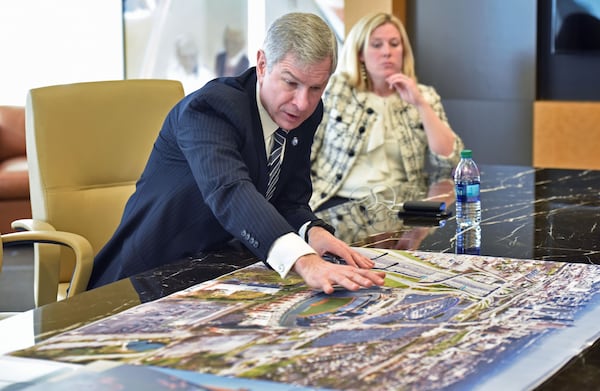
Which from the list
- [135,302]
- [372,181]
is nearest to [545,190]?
[372,181]

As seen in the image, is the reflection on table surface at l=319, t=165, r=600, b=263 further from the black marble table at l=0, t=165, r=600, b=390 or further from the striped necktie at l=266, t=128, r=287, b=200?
the striped necktie at l=266, t=128, r=287, b=200

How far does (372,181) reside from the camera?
3.66 meters

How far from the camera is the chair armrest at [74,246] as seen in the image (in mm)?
2430

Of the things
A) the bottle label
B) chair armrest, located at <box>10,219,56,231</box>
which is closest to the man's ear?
the bottle label

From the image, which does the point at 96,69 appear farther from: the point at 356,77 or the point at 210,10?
the point at 356,77

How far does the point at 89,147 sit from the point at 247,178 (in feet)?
3.20

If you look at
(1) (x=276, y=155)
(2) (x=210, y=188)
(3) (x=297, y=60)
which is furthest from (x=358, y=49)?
(2) (x=210, y=188)

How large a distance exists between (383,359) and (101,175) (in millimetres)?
1656

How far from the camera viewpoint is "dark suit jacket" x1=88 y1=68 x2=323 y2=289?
6.34 feet

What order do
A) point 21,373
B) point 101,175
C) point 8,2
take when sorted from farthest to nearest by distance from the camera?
point 8,2, point 101,175, point 21,373

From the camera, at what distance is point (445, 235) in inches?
91.7

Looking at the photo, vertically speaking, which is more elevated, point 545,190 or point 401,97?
point 401,97

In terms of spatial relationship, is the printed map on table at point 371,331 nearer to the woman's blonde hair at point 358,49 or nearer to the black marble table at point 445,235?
the black marble table at point 445,235

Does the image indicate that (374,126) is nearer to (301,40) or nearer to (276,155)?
(276,155)
